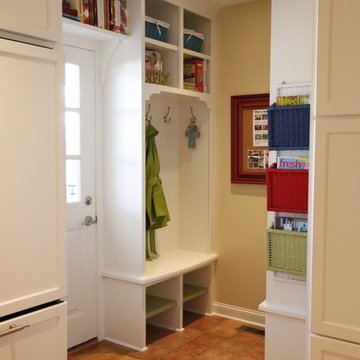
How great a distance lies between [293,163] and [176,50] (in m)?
1.44

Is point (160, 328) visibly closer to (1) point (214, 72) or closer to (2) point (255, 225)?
(2) point (255, 225)

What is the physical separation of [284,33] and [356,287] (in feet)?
5.05

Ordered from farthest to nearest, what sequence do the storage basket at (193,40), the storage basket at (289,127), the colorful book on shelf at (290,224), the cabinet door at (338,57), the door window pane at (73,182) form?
the storage basket at (193,40) → the door window pane at (73,182) → the colorful book on shelf at (290,224) → the storage basket at (289,127) → the cabinet door at (338,57)

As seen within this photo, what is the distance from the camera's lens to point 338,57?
168 cm

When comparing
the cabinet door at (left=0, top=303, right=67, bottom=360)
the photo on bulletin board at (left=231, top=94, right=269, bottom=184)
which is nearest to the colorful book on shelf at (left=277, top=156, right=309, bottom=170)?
the photo on bulletin board at (left=231, top=94, right=269, bottom=184)

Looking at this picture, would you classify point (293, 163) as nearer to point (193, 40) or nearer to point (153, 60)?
point (153, 60)

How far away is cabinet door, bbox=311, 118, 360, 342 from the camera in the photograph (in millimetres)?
1685

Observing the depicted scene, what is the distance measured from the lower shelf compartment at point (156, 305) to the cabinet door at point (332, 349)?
178 centimetres

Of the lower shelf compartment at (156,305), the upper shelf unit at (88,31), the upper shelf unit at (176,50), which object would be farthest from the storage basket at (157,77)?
the lower shelf compartment at (156,305)

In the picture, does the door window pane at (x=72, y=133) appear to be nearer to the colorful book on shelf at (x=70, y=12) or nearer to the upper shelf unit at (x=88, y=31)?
the upper shelf unit at (x=88, y=31)

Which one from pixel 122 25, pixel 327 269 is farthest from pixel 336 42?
pixel 122 25

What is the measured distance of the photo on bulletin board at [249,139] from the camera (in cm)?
367

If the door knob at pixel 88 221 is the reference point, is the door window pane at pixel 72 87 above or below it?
above

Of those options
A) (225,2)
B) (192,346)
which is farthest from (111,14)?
(192,346)
